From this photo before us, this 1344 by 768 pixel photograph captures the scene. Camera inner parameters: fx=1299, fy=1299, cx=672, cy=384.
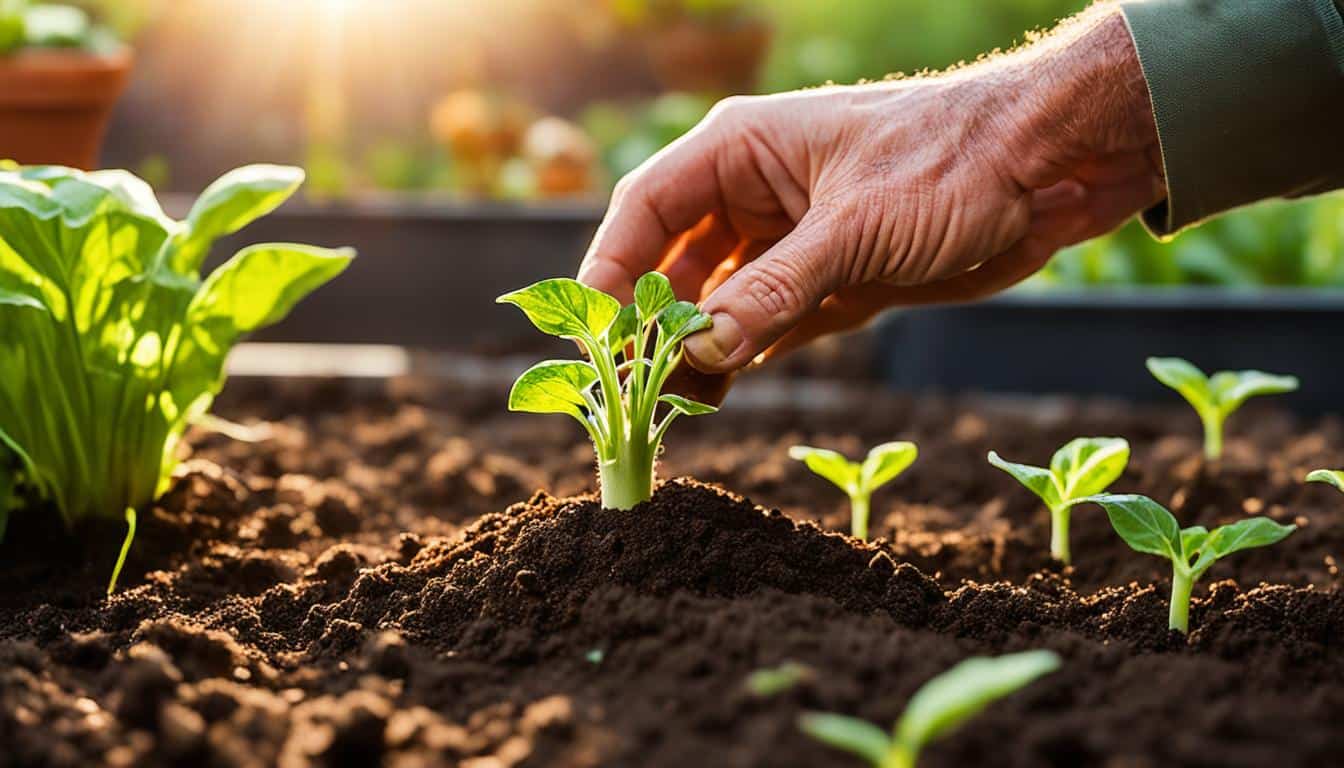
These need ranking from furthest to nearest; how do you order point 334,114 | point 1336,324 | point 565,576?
point 334,114, point 1336,324, point 565,576

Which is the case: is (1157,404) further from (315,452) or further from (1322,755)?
(1322,755)

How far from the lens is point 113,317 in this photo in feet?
5.49

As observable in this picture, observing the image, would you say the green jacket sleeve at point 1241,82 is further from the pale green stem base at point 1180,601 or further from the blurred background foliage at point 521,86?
the blurred background foliage at point 521,86

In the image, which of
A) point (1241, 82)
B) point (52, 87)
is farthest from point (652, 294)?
point (52, 87)

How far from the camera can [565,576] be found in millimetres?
1381

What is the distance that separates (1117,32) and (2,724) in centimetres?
149

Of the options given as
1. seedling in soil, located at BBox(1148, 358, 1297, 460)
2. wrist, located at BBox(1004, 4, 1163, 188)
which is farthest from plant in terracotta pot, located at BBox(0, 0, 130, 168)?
seedling in soil, located at BBox(1148, 358, 1297, 460)

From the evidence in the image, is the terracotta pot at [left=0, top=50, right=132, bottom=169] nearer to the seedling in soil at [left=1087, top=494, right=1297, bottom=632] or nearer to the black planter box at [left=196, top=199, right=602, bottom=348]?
the black planter box at [left=196, top=199, right=602, bottom=348]

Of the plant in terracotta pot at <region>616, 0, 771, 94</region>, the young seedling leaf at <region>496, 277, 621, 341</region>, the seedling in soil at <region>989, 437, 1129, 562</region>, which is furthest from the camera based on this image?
the plant in terracotta pot at <region>616, 0, 771, 94</region>

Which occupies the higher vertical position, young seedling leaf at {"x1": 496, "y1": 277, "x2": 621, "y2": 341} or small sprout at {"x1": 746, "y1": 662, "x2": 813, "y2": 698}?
young seedling leaf at {"x1": 496, "y1": 277, "x2": 621, "y2": 341}

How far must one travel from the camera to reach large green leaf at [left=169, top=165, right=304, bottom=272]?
5.55 ft

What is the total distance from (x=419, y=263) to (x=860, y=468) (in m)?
3.12

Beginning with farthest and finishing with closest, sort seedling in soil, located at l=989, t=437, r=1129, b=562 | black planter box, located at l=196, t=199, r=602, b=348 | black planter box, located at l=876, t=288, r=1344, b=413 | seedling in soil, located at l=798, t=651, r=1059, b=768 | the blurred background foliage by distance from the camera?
black planter box, located at l=196, t=199, r=602, b=348, the blurred background foliage, black planter box, located at l=876, t=288, r=1344, b=413, seedling in soil, located at l=989, t=437, r=1129, b=562, seedling in soil, located at l=798, t=651, r=1059, b=768

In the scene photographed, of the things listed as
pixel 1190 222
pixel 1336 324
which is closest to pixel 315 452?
pixel 1190 222
